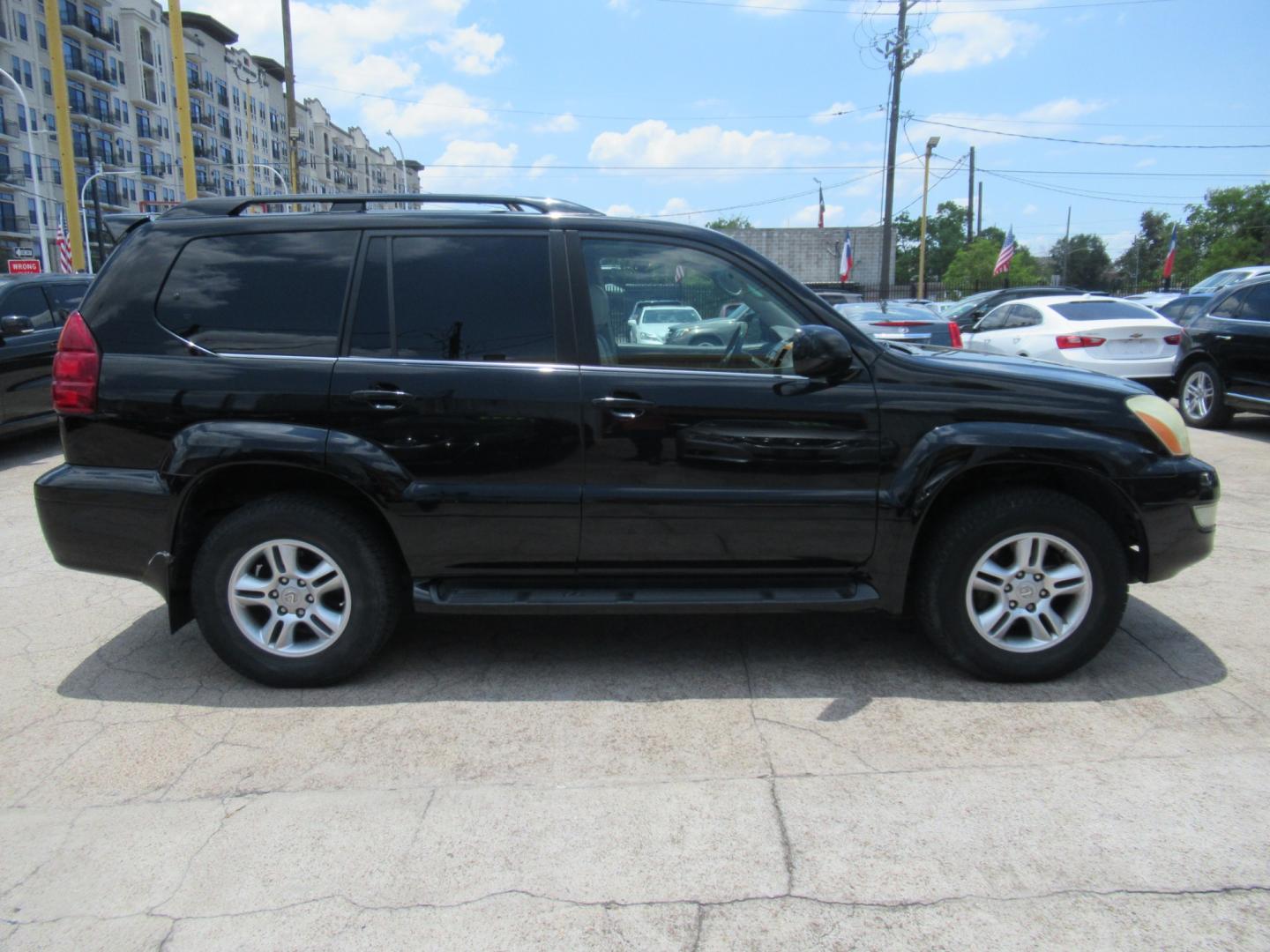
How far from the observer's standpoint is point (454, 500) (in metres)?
3.62

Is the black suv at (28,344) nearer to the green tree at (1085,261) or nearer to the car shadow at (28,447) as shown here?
the car shadow at (28,447)

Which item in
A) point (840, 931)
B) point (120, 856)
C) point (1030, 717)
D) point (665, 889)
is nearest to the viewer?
point (840, 931)

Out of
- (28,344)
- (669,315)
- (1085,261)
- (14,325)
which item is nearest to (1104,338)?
(669,315)

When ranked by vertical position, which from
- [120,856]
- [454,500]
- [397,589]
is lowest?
[120,856]

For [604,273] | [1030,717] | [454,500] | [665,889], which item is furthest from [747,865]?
[604,273]

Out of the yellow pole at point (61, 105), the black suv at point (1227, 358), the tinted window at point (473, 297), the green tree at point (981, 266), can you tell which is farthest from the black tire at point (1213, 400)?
the green tree at point (981, 266)

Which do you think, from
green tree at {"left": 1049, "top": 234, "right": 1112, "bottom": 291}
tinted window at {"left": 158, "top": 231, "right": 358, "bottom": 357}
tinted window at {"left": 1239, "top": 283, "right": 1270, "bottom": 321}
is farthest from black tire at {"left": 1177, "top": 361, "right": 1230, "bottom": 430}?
green tree at {"left": 1049, "top": 234, "right": 1112, "bottom": 291}

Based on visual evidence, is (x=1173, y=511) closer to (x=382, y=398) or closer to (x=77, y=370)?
(x=382, y=398)

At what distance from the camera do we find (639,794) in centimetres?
298

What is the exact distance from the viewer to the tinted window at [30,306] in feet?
30.2

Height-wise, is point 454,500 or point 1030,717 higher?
point 454,500

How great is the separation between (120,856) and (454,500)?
62.6 inches

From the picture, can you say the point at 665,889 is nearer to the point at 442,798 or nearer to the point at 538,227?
the point at 442,798

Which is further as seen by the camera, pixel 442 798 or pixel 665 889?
pixel 442 798
